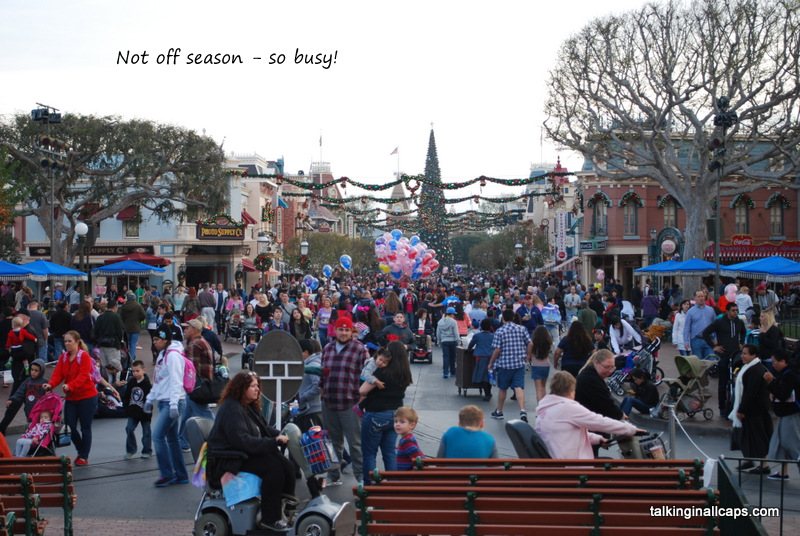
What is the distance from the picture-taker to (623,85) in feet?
95.6

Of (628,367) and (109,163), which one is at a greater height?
(109,163)

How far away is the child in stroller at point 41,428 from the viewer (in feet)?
29.8

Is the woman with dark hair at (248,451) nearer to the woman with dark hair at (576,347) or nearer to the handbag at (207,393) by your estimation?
the handbag at (207,393)

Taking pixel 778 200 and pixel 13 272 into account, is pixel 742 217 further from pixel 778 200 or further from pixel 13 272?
pixel 13 272

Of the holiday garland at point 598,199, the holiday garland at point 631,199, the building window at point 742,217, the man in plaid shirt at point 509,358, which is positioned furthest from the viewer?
the holiday garland at point 598,199

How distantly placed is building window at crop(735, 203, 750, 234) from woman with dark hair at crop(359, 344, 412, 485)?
40.9m

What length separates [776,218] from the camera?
149ft

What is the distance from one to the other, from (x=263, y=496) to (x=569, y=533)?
2578mm

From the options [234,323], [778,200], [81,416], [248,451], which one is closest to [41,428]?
[81,416]

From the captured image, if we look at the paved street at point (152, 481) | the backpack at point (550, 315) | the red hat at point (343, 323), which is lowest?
the paved street at point (152, 481)

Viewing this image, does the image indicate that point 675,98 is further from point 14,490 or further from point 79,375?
point 14,490

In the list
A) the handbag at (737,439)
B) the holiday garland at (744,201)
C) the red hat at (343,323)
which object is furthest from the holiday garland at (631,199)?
the red hat at (343,323)

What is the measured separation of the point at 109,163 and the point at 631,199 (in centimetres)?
2697

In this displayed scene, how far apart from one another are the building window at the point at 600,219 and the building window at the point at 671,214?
317cm
